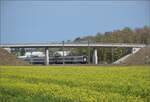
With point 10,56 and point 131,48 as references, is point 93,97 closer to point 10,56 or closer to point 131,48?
point 10,56

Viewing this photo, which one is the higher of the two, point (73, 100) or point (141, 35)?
point (141, 35)

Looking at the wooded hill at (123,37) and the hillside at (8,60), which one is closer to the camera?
the hillside at (8,60)

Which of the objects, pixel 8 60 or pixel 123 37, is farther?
pixel 123 37

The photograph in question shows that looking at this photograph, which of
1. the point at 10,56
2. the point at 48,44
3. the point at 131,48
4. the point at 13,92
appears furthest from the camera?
the point at 131,48

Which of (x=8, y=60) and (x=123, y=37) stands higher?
(x=123, y=37)

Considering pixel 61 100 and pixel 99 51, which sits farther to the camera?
pixel 99 51

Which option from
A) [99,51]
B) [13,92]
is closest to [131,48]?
[99,51]

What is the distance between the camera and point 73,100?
12.9 meters

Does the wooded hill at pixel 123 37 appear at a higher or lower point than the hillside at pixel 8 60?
higher

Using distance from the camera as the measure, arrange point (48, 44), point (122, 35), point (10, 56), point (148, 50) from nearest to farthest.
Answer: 1. point (10, 56)
2. point (148, 50)
3. point (48, 44)
4. point (122, 35)

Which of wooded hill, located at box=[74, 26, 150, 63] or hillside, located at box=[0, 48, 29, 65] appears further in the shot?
wooded hill, located at box=[74, 26, 150, 63]

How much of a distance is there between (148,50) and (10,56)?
40563 mm

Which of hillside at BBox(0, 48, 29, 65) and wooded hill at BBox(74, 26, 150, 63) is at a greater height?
wooded hill at BBox(74, 26, 150, 63)

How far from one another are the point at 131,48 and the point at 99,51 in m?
13.8
